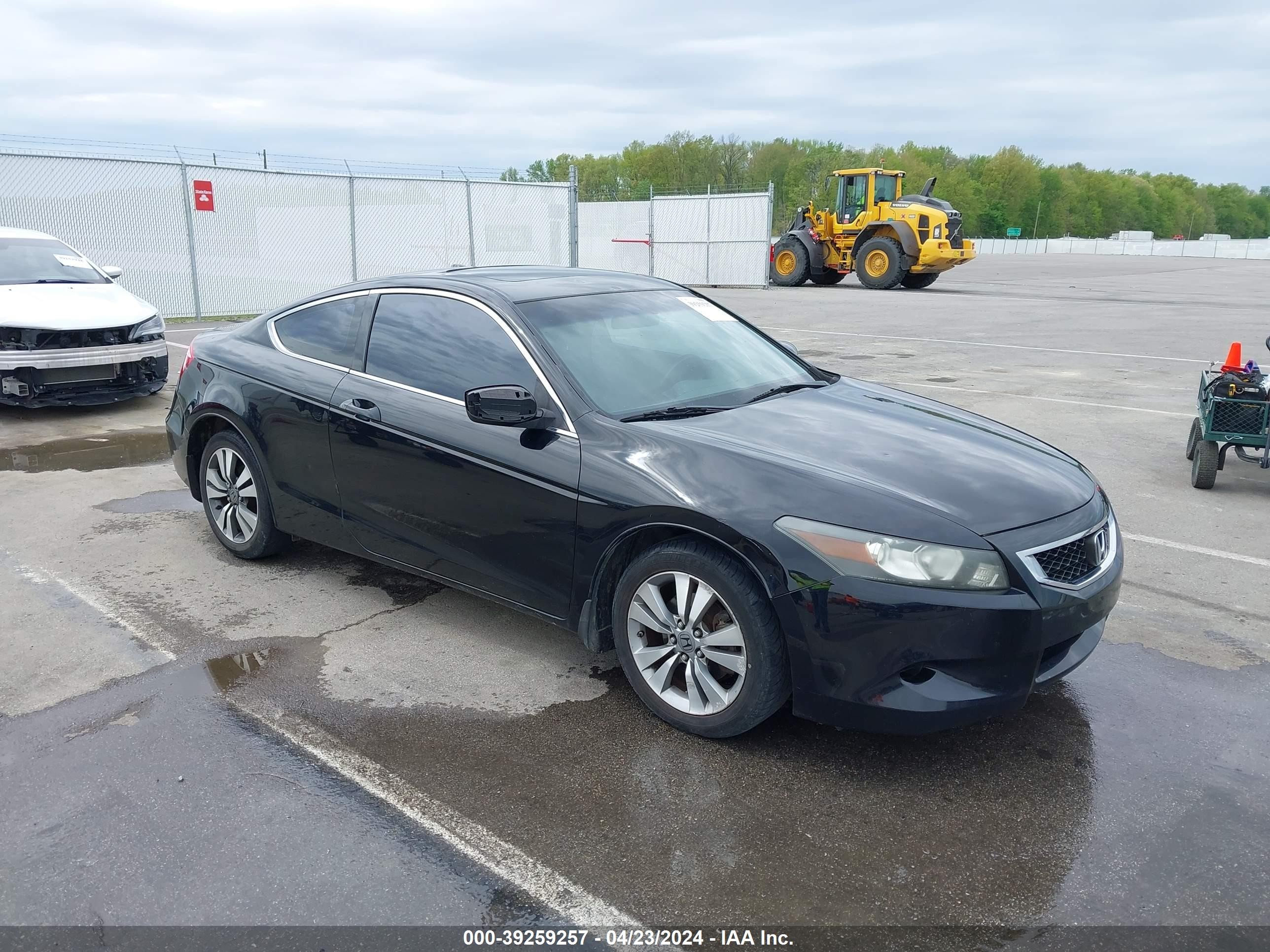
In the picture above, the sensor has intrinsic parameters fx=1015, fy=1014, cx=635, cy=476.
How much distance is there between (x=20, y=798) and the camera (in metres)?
3.06

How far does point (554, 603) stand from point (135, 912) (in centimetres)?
163

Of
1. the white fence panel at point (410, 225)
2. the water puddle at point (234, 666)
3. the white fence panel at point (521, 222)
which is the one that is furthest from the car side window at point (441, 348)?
the white fence panel at point (521, 222)

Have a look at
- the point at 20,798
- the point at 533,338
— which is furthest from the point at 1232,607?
the point at 20,798

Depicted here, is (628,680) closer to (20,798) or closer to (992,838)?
(992,838)

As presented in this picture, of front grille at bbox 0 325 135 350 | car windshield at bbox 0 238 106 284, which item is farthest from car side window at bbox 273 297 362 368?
car windshield at bbox 0 238 106 284

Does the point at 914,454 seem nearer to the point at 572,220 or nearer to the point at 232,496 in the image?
the point at 232,496

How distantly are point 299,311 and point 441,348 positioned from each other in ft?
3.78

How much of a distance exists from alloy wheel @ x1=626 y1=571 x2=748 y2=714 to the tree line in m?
53.3

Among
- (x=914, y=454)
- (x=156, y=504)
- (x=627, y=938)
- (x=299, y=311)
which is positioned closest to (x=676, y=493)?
(x=914, y=454)

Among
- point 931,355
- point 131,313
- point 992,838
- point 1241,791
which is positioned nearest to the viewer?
point 992,838

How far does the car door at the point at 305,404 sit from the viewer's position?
452cm

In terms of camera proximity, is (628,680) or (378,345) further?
(378,345)

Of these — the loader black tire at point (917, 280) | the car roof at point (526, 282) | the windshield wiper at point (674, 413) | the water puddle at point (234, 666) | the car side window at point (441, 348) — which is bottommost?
the water puddle at point (234, 666)

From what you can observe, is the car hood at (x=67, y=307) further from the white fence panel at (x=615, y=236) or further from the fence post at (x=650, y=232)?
the fence post at (x=650, y=232)
